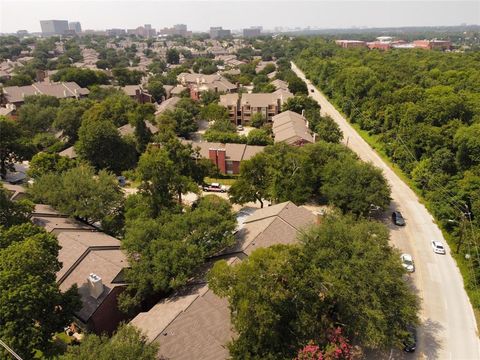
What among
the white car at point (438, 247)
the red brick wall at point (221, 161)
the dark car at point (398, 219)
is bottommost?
the white car at point (438, 247)

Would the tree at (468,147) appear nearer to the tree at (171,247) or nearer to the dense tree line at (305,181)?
the dense tree line at (305,181)

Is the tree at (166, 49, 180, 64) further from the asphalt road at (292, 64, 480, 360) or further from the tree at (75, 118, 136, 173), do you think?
the asphalt road at (292, 64, 480, 360)

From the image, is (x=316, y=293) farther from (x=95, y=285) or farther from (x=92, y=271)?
(x=92, y=271)

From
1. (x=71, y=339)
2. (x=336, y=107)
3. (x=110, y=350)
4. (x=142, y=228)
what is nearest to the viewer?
(x=110, y=350)

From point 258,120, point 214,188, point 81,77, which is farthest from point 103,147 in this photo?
point 81,77

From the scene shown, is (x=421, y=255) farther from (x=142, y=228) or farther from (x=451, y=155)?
(x=142, y=228)

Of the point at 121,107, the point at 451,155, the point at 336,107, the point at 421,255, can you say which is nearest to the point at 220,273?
the point at 421,255

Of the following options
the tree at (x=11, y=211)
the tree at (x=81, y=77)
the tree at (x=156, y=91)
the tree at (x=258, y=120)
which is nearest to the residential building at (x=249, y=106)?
the tree at (x=258, y=120)
